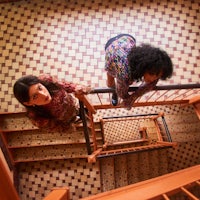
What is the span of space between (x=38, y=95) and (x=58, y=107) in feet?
0.99

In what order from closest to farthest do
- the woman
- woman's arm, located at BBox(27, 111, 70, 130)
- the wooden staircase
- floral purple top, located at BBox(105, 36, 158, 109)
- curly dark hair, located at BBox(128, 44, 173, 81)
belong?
curly dark hair, located at BBox(128, 44, 173, 81)
the woman
floral purple top, located at BBox(105, 36, 158, 109)
woman's arm, located at BBox(27, 111, 70, 130)
the wooden staircase

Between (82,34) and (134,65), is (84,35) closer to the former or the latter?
(82,34)

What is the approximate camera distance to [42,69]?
4531mm

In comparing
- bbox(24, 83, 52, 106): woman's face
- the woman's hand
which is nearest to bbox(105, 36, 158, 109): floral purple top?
the woman's hand

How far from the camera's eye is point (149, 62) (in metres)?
2.17

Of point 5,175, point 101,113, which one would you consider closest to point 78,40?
point 101,113

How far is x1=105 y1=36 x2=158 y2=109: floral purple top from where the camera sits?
2471mm

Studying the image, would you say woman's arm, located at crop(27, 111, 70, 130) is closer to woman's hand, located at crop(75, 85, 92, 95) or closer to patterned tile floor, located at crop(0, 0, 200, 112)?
woman's hand, located at crop(75, 85, 92, 95)

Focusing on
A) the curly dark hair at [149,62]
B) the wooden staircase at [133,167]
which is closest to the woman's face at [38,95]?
the curly dark hair at [149,62]

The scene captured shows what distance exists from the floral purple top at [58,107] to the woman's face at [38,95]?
13cm

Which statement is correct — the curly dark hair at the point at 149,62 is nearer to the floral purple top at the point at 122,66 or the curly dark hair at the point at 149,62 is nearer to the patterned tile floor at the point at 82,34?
the floral purple top at the point at 122,66

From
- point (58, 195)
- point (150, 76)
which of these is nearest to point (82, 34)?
point (150, 76)

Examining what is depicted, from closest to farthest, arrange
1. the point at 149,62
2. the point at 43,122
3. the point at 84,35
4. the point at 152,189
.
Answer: the point at 152,189 → the point at 149,62 → the point at 43,122 → the point at 84,35

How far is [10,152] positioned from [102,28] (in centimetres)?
267
